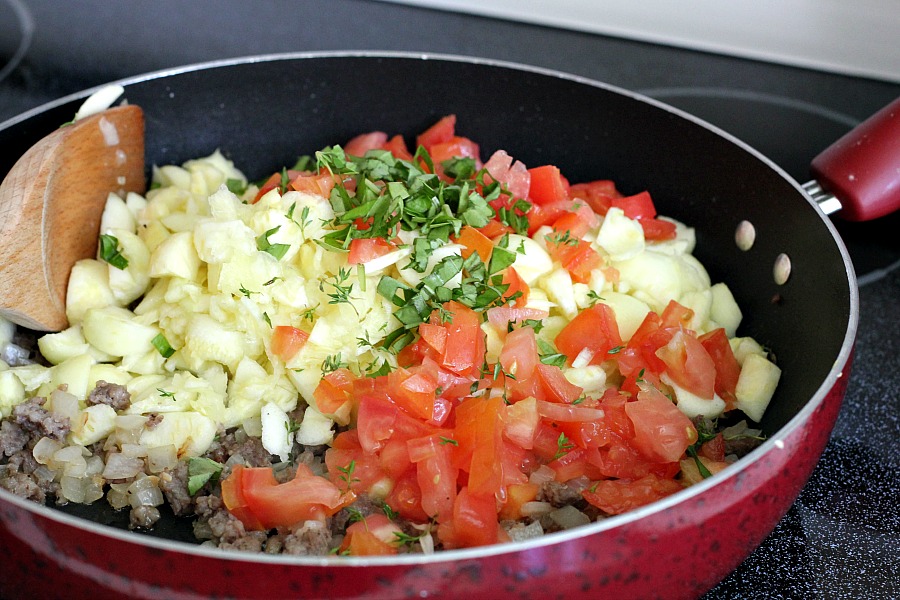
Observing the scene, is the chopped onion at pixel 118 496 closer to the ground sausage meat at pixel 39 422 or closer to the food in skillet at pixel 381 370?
the food in skillet at pixel 381 370

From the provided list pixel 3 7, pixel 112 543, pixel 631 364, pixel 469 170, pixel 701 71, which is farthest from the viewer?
pixel 3 7

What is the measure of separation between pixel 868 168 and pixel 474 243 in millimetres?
754

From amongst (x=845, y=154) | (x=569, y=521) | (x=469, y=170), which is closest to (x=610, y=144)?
(x=469, y=170)

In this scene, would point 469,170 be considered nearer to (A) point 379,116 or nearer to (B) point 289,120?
(A) point 379,116

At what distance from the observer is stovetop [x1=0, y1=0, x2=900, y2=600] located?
5.72 feet

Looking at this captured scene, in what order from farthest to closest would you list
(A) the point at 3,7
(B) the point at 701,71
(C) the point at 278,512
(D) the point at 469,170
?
(A) the point at 3,7
(B) the point at 701,71
(D) the point at 469,170
(C) the point at 278,512

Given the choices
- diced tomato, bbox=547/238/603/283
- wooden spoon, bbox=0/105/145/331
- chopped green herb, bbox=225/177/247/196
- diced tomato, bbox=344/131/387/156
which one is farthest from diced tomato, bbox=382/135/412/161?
wooden spoon, bbox=0/105/145/331

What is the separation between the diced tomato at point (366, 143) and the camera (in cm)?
201

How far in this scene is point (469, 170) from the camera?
1.81m

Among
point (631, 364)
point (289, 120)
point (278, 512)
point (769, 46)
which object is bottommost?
point (278, 512)

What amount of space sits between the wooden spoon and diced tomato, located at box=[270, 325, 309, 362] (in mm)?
467

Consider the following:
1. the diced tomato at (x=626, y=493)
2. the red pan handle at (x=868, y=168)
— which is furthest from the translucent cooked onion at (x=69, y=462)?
the red pan handle at (x=868, y=168)

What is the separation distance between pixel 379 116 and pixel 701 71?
3.28ft

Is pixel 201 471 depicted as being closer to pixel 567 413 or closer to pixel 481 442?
pixel 481 442
